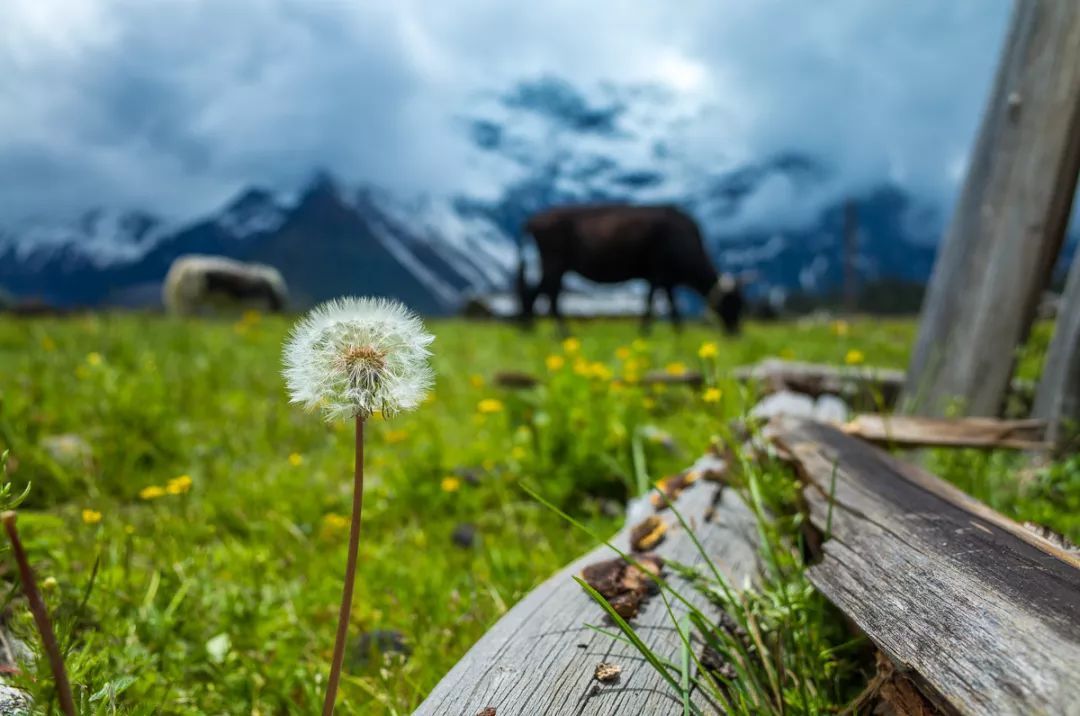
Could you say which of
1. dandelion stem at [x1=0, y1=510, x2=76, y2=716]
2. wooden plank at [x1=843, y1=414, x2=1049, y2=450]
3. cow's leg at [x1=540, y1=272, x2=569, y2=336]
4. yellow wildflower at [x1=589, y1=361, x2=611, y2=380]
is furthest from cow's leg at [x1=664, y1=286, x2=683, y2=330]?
dandelion stem at [x1=0, y1=510, x2=76, y2=716]

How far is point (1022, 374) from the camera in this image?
496 cm

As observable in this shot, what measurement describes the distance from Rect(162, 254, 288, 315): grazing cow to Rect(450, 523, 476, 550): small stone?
859 inches

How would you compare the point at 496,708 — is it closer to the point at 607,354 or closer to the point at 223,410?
the point at 223,410

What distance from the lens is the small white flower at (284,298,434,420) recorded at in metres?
1.02

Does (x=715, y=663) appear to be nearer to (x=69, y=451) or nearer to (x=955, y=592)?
(x=955, y=592)

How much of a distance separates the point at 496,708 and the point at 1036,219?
3.36 meters

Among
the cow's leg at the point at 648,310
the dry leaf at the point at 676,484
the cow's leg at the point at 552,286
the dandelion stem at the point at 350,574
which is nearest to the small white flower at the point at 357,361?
the dandelion stem at the point at 350,574

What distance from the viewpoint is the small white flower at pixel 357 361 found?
102 centimetres

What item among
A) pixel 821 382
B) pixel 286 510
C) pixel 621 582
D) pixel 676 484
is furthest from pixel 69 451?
pixel 821 382

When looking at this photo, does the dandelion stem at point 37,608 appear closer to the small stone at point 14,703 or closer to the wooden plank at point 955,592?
the small stone at point 14,703

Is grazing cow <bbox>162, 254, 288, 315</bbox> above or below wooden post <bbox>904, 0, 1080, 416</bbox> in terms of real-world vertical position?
below

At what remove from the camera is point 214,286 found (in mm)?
22562

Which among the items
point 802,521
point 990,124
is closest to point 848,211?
point 990,124

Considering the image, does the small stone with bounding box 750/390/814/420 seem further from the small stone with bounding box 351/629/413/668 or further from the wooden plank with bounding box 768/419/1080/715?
the small stone with bounding box 351/629/413/668
